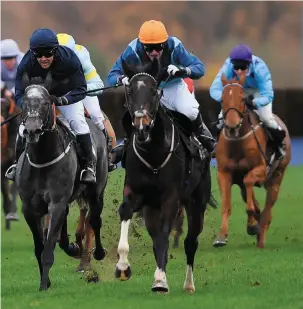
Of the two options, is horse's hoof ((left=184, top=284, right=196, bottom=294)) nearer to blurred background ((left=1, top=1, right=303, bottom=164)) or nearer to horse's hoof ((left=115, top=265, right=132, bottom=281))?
horse's hoof ((left=115, top=265, right=132, bottom=281))

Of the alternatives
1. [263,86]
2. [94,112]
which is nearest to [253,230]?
[263,86]

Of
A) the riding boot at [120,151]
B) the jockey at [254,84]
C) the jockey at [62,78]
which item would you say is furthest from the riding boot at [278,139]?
the riding boot at [120,151]

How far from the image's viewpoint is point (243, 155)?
44.7 feet

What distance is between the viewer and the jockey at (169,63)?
935 cm

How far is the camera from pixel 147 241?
13.2m

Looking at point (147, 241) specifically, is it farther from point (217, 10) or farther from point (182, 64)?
point (217, 10)

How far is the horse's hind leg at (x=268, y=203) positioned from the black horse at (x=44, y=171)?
3.45 meters

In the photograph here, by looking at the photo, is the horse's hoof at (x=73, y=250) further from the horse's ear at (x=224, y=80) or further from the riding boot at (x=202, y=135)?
the horse's ear at (x=224, y=80)

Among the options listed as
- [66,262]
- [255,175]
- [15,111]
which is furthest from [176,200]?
[15,111]

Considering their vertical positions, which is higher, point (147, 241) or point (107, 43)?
point (107, 43)

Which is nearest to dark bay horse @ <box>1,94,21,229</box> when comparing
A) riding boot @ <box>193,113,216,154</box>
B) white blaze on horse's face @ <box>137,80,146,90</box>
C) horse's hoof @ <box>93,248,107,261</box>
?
horse's hoof @ <box>93,248,107,261</box>

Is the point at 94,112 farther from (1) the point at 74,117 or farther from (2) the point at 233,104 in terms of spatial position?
(2) the point at 233,104

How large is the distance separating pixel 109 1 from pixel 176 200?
24517 millimetres

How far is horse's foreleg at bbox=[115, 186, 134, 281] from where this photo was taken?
8.73 meters
